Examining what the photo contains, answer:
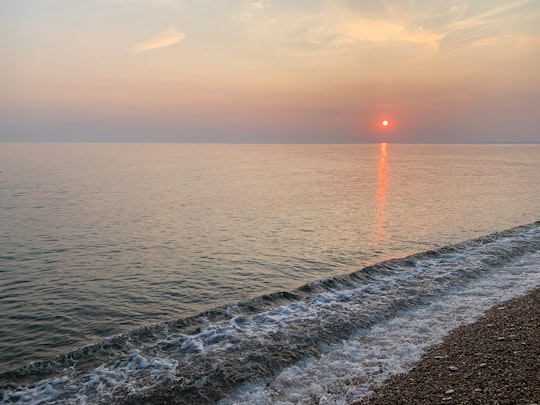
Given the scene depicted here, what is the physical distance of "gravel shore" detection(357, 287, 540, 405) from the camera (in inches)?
374

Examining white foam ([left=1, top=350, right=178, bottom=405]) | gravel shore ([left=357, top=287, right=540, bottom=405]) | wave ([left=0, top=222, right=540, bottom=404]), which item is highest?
gravel shore ([left=357, top=287, right=540, bottom=405])

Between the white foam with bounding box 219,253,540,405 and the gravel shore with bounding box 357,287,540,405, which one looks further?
the white foam with bounding box 219,253,540,405

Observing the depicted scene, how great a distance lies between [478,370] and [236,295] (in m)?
11.9

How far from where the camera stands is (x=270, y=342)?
47.7 ft

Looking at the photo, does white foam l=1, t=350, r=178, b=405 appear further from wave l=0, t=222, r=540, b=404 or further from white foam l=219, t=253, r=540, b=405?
white foam l=219, t=253, r=540, b=405

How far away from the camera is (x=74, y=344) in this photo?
14.9 metres

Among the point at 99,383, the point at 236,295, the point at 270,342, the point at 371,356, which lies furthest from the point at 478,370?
the point at 236,295

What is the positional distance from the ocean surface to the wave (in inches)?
2.5

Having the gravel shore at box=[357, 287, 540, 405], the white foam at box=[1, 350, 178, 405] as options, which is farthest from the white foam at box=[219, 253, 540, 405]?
the white foam at box=[1, 350, 178, 405]

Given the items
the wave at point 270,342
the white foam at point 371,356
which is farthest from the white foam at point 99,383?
the white foam at point 371,356

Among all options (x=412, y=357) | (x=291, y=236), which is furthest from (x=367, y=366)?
(x=291, y=236)

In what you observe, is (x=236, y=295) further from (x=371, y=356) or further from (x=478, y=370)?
(x=478, y=370)

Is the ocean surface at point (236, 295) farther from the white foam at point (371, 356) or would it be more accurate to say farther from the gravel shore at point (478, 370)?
the gravel shore at point (478, 370)

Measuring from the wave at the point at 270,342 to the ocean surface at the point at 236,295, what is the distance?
6 centimetres
